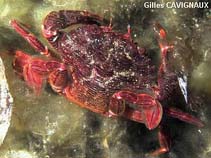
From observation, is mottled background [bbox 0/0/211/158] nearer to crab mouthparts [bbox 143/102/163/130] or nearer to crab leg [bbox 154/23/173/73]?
crab leg [bbox 154/23/173/73]

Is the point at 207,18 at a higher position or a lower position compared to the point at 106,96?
higher

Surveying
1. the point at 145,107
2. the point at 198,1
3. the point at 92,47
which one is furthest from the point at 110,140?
the point at 198,1

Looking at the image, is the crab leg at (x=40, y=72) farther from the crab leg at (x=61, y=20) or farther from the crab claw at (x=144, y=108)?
the crab claw at (x=144, y=108)

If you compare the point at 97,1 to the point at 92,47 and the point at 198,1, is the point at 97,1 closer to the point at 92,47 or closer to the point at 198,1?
the point at 92,47

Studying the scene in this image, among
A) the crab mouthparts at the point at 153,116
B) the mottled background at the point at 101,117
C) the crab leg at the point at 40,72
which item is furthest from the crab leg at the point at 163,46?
the crab leg at the point at 40,72

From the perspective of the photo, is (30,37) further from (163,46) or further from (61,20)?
(163,46)

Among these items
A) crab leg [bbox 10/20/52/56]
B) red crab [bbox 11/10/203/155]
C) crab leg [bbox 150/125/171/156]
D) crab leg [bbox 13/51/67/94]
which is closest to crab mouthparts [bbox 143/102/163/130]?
red crab [bbox 11/10/203/155]
